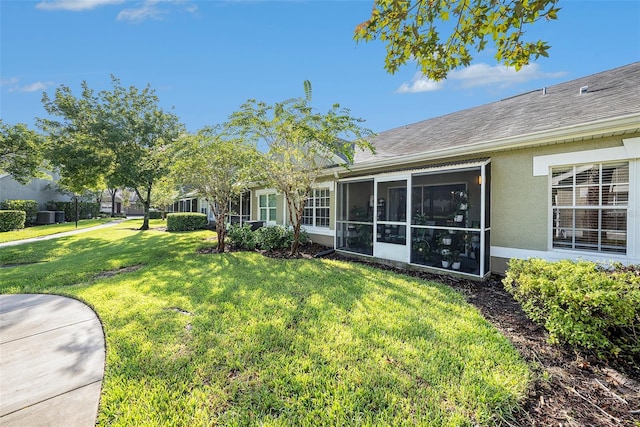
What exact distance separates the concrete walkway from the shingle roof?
773 centimetres

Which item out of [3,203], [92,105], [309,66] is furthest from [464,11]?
[3,203]

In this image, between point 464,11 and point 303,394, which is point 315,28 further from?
point 303,394

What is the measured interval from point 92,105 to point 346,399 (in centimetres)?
2092

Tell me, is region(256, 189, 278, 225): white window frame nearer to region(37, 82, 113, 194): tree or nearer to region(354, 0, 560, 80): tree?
region(37, 82, 113, 194): tree

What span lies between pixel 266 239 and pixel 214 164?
3.32 meters

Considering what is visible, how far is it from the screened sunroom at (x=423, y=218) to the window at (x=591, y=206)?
132cm

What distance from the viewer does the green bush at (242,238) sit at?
10.4m

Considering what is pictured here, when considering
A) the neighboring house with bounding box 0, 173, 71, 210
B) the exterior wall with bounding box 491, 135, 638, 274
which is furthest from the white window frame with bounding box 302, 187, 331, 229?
the neighboring house with bounding box 0, 173, 71, 210

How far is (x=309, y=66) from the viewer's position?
9.69 metres

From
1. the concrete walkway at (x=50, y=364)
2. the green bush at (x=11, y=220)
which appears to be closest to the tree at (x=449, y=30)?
the concrete walkway at (x=50, y=364)

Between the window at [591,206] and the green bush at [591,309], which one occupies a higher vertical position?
the window at [591,206]

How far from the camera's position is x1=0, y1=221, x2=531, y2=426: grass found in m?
2.30

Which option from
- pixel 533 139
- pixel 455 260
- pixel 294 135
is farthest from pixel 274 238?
pixel 533 139

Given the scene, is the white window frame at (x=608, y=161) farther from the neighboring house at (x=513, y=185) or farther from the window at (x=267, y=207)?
the window at (x=267, y=207)
